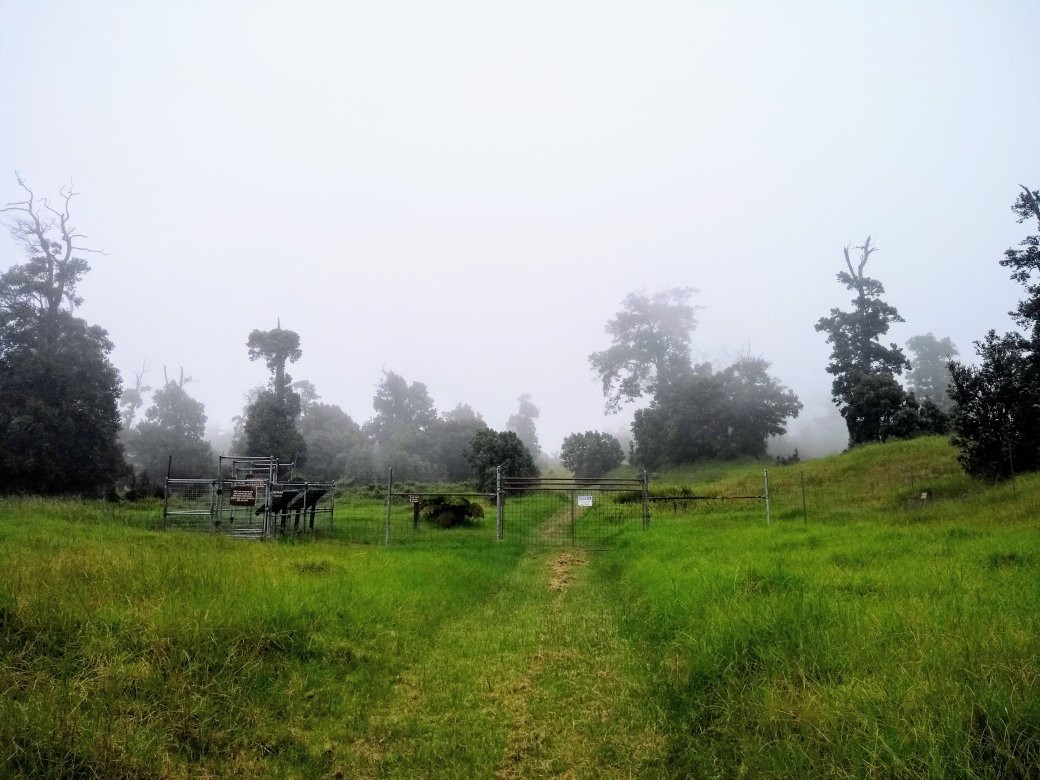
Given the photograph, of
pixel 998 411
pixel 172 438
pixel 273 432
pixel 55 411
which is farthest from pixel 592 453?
pixel 172 438

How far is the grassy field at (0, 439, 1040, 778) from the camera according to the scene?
3.19m

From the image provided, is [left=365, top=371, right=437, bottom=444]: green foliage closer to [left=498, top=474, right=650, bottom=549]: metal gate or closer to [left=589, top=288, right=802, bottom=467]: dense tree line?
[left=589, top=288, right=802, bottom=467]: dense tree line

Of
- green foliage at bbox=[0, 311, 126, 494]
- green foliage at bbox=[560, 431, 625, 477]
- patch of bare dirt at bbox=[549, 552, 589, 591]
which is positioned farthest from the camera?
green foliage at bbox=[560, 431, 625, 477]

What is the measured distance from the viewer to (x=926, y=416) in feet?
121

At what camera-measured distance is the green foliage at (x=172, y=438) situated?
57125 mm

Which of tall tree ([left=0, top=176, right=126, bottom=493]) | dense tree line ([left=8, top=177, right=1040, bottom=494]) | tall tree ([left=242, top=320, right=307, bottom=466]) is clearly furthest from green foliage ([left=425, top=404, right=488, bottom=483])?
tall tree ([left=0, top=176, right=126, bottom=493])

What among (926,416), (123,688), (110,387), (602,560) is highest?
(110,387)

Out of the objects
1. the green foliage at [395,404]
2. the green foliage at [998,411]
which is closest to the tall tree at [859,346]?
the green foliage at [998,411]

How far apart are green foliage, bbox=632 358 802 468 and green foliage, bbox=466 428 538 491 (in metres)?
17.3

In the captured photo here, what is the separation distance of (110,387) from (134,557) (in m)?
33.8

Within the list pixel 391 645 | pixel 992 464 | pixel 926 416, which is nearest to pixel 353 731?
pixel 391 645

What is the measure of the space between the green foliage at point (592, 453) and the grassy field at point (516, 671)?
46.8 meters

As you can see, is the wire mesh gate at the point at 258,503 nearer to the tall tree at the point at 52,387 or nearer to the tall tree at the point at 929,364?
the tall tree at the point at 52,387

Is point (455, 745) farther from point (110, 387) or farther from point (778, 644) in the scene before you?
point (110, 387)
